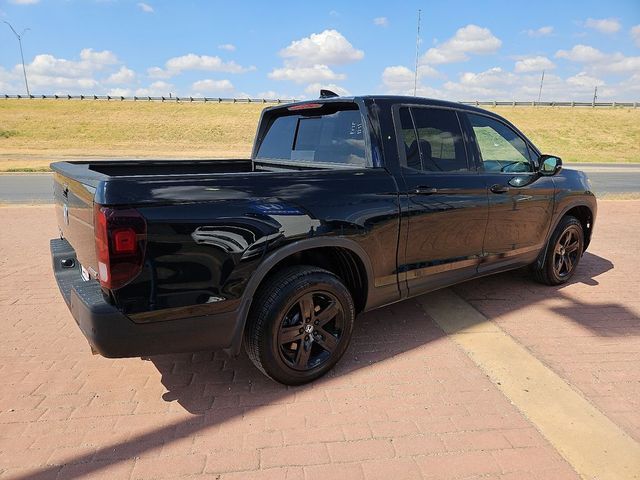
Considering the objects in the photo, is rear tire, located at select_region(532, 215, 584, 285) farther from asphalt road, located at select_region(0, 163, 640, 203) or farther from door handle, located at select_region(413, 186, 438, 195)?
asphalt road, located at select_region(0, 163, 640, 203)

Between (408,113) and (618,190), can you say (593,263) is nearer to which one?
(408,113)

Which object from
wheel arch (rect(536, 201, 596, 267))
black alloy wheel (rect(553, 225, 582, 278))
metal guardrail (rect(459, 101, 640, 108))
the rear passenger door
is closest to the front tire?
the rear passenger door

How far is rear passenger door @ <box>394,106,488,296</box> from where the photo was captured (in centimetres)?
327

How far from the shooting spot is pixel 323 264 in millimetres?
3180

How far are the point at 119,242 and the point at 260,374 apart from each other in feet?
4.63

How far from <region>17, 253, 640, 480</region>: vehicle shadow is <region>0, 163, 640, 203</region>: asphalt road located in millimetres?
9465

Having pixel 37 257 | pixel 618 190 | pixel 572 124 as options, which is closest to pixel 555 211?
pixel 37 257

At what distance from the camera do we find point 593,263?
5707 millimetres

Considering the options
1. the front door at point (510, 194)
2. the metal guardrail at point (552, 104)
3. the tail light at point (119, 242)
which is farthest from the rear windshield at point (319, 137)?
the metal guardrail at point (552, 104)

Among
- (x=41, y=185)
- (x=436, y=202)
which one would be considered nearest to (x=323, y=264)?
(x=436, y=202)

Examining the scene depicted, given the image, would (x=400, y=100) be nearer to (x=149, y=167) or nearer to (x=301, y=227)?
(x=301, y=227)

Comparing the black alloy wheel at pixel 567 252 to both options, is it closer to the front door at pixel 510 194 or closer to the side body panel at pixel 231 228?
the front door at pixel 510 194

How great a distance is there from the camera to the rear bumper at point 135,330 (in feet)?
7.39

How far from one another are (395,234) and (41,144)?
38.9 metres
